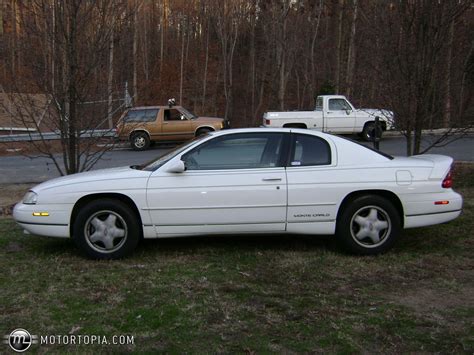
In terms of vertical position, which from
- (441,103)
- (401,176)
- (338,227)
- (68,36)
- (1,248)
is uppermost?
(68,36)

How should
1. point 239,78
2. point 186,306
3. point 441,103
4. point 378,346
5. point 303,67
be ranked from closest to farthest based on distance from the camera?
1. point 378,346
2. point 186,306
3. point 441,103
4. point 303,67
5. point 239,78

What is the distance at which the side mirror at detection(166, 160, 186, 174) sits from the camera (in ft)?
17.6

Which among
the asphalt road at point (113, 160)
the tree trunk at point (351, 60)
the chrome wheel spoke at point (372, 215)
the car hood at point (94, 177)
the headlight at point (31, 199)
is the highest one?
the tree trunk at point (351, 60)

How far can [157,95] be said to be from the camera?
1479 inches

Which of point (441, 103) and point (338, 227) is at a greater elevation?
point (441, 103)

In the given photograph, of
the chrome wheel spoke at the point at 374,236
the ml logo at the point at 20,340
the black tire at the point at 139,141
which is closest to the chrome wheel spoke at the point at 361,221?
the chrome wheel spoke at the point at 374,236

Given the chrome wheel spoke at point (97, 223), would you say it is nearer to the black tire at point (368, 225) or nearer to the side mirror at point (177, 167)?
the side mirror at point (177, 167)

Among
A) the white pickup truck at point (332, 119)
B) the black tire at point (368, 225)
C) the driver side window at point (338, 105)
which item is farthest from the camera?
the driver side window at point (338, 105)

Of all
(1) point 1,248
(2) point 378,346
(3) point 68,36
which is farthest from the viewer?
(3) point 68,36

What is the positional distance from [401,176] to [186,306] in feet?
8.80

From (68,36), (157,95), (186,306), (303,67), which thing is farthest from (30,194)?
(157,95)

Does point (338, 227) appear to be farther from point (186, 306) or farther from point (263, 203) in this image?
point (186, 306)

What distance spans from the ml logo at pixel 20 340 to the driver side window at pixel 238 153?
2.37 metres

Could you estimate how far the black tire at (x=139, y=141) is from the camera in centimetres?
2084
